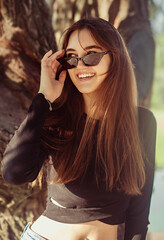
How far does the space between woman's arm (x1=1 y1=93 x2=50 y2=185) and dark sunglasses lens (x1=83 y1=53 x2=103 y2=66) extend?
0.43m

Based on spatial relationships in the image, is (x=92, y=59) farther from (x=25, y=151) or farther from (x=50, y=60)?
(x=25, y=151)

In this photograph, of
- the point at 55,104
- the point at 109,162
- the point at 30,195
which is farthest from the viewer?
the point at 30,195

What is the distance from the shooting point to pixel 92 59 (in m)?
2.07

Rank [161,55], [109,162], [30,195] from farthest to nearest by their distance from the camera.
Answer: [161,55] < [30,195] < [109,162]

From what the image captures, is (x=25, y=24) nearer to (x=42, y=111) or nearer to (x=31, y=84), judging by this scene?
(x=31, y=84)

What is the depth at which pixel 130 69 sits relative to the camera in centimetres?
231

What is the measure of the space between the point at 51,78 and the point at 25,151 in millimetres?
608

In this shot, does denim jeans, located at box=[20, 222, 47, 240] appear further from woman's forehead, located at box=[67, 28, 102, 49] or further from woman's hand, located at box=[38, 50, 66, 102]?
woman's forehead, located at box=[67, 28, 102, 49]

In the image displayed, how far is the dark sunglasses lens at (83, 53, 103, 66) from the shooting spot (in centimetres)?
206

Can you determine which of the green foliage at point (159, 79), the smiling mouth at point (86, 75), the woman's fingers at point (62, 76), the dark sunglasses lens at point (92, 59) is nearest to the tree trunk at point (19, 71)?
the woman's fingers at point (62, 76)

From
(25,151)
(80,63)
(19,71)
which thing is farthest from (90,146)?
(19,71)

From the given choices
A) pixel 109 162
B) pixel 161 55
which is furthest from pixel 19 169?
pixel 161 55

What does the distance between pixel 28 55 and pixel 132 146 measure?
155 cm

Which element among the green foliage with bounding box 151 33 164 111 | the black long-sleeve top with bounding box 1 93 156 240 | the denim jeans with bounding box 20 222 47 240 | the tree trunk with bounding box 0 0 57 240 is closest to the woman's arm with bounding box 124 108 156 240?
the black long-sleeve top with bounding box 1 93 156 240
